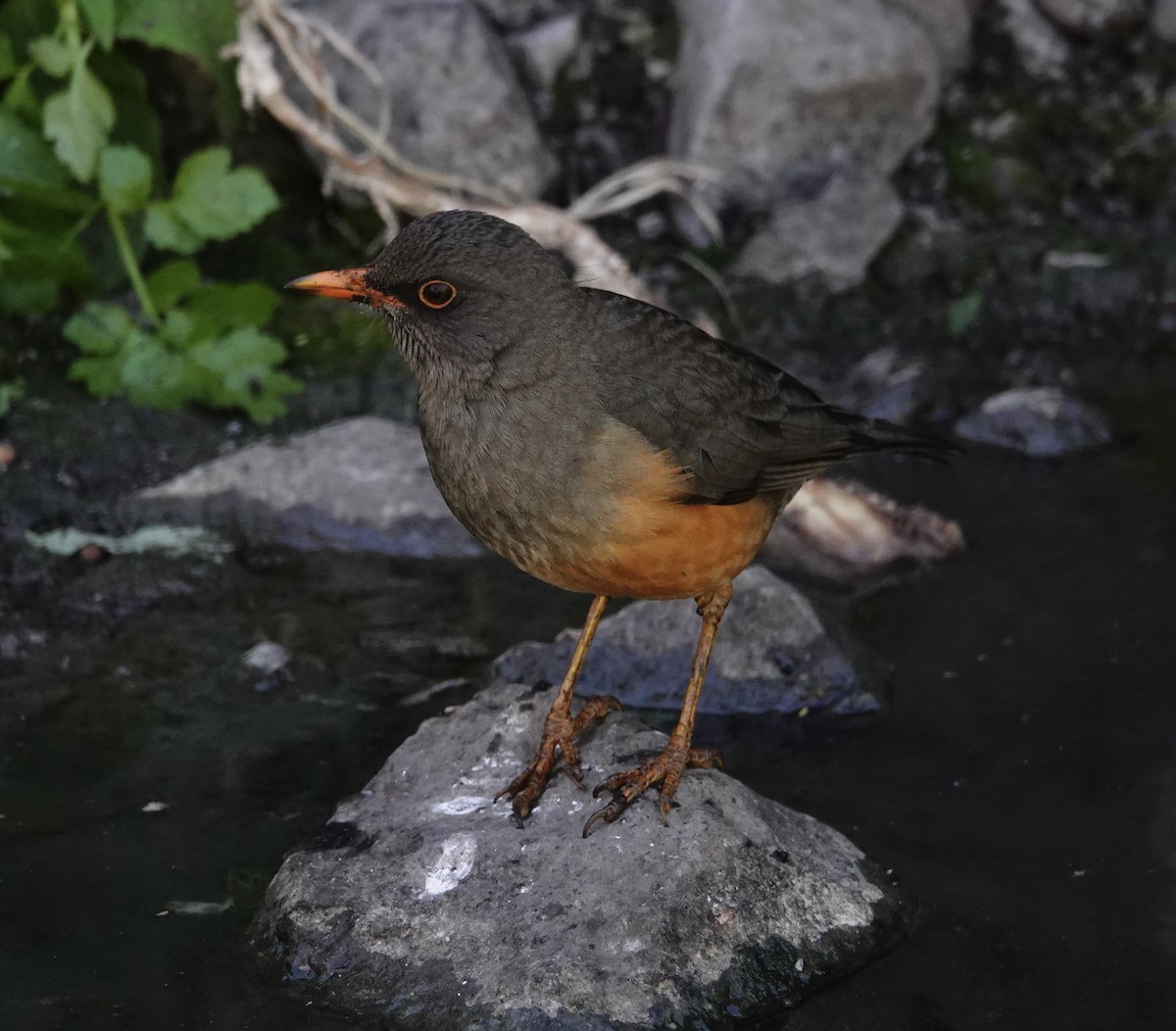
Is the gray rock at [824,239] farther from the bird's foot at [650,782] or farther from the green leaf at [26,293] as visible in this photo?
the bird's foot at [650,782]

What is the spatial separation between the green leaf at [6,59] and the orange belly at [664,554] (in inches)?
174

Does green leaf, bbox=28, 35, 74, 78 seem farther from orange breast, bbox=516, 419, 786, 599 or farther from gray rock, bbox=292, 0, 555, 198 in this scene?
orange breast, bbox=516, 419, 786, 599

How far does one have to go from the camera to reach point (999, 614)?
22.4 feet

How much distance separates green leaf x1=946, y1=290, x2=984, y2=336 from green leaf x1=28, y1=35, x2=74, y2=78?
4877 mm

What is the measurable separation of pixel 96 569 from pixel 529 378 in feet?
9.69

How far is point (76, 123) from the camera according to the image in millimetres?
7617

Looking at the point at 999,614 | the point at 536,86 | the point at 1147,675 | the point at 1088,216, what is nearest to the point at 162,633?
the point at 999,614

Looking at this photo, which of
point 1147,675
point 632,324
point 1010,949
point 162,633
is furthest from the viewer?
point 162,633

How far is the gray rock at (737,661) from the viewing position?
20.7ft

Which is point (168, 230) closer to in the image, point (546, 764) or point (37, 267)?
point (37, 267)

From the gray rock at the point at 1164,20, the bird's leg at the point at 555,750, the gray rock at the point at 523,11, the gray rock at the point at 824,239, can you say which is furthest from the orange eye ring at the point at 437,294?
the gray rock at the point at 1164,20

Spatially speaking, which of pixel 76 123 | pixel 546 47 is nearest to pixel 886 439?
pixel 76 123

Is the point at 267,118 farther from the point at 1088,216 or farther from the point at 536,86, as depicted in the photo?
the point at 1088,216

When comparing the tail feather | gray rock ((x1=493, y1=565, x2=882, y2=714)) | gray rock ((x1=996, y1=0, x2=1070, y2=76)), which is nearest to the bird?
the tail feather
